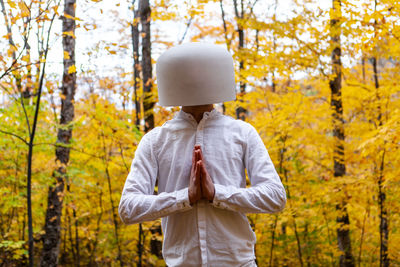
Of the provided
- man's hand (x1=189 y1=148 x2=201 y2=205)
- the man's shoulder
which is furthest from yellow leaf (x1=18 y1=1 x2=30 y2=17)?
man's hand (x1=189 y1=148 x2=201 y2=205)

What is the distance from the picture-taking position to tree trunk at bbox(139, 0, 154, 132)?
6176 millimetres

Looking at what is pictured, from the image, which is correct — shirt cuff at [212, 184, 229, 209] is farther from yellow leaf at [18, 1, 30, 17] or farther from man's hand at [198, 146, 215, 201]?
yellow leaf at [18, 1, 30, 17]

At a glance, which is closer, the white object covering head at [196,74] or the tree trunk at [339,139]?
the white object covering head at [196,74]

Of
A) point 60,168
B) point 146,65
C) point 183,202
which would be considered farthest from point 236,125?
point 146,65

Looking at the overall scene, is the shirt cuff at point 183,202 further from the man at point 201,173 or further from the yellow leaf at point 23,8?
the yellow leaf at point 23,8

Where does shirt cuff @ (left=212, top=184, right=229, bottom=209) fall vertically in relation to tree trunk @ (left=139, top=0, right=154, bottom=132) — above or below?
below

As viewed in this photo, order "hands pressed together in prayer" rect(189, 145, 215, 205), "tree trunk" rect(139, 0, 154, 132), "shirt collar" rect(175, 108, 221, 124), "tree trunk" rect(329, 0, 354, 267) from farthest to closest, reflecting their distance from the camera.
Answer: "tree trunk" rect(139, 0, 154, 132), "tree trunk" rect(329, 0, 354, 267), "shirt collar" rect(175, 108, 221, 124), "hands pressed together in prayer" rect(189, 145, 215, 205)

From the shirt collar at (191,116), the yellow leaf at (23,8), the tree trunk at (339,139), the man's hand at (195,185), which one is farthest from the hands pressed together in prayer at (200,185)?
the tree trunk at (339,139)

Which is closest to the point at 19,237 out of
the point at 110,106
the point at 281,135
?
the point at 110,106

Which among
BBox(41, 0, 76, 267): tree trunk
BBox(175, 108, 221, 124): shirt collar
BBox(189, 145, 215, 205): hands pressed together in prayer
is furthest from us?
BBox(41, 0, 76, 267): tree trunk

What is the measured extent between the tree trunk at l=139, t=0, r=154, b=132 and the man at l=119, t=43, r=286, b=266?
181 inches

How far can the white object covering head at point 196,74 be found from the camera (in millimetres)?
1326

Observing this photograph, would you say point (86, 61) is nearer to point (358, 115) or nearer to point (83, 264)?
point (358, 115)

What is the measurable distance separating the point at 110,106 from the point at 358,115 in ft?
14.7
